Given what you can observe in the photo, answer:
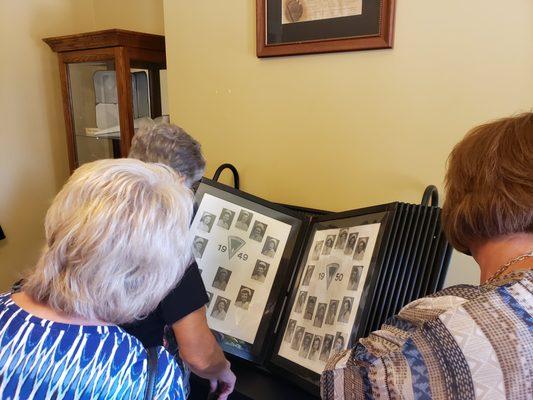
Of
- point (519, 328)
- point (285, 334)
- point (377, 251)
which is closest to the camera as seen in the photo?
point (519, 328)

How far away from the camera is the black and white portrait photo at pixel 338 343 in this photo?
108cm

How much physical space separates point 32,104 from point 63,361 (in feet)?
7.54

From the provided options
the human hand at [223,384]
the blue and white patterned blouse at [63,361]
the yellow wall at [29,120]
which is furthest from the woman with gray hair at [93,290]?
the yellow wall at [29,120]

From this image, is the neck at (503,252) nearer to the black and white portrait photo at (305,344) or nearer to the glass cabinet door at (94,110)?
the black and white portrait photo at (305,344)

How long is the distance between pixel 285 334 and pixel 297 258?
21 cm

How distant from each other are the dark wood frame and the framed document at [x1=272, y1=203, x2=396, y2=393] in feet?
4.23

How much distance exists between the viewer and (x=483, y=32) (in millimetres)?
1244

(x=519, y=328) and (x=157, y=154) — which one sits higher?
A: (x=157, y=154)

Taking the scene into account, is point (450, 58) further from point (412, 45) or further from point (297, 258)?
point (297, 258)

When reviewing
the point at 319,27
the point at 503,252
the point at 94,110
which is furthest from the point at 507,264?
the point at 94,110

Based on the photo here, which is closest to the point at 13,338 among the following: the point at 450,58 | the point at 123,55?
the point at 450,58

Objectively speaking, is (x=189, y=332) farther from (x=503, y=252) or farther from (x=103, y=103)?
(x=103, y=103)

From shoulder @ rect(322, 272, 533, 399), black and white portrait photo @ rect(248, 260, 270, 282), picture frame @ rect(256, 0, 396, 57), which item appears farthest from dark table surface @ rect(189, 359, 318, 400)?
picture frame @ rect(256, 0, 396, 57)

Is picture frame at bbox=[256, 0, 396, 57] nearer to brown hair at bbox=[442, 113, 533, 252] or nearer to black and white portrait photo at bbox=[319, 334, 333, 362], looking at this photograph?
brown hair at bbox=[442, 113, 533, 252]
